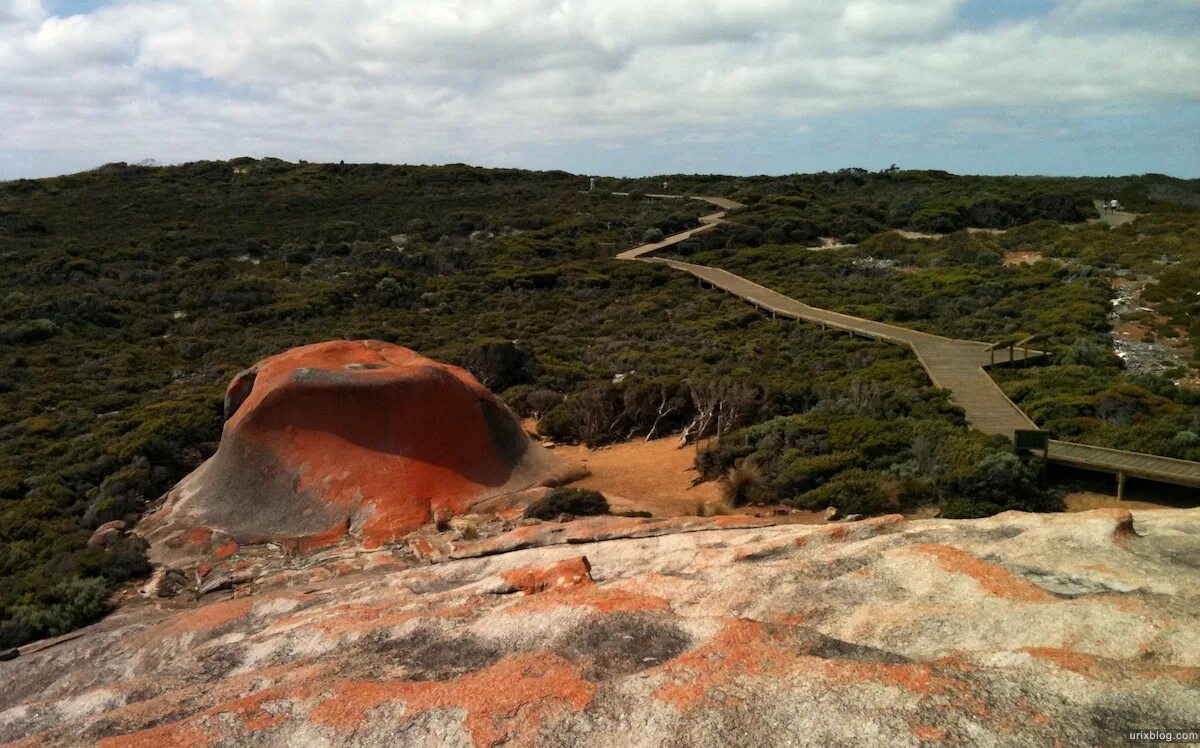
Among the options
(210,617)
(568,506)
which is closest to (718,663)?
(210,617)

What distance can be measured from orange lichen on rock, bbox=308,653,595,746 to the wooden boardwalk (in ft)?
36.4

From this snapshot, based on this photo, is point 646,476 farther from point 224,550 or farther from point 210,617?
point 210,617

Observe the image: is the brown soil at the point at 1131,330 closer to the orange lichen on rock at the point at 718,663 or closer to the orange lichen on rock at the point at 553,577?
the orange lichen on rock at the point at 553,577

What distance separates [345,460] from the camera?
12.8 m

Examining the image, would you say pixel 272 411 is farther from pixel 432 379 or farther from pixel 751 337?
pixel 751 337

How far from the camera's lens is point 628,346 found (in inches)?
1051

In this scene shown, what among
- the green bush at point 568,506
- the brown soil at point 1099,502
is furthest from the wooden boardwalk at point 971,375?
the green bush at point 568,506

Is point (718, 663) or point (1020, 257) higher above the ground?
point (1020, 257)

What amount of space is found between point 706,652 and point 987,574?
7.63ft

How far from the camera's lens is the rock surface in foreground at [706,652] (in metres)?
4.35

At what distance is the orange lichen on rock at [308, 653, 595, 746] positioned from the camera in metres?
4.64

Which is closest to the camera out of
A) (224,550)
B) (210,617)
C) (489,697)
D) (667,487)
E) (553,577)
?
(489,697)

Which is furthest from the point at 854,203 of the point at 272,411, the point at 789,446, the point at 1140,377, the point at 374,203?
the point at 272,411

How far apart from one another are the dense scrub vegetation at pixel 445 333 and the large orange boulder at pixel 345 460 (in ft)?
4.48
